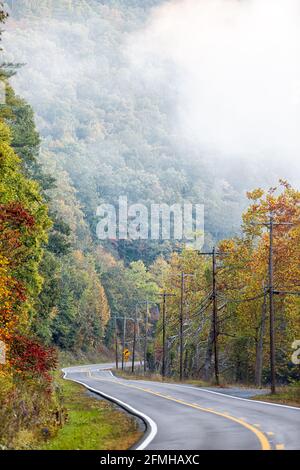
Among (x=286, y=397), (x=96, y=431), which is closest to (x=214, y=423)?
(x=96, y=431)

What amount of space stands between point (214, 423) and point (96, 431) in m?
3.80

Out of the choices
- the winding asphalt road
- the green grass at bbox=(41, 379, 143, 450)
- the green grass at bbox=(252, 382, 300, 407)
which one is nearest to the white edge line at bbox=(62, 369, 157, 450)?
the winding asphalt road

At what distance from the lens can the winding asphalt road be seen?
17453 mm

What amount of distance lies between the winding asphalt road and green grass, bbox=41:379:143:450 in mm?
594

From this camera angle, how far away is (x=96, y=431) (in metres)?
22.2

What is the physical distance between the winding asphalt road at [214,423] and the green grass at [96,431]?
0.59 meters

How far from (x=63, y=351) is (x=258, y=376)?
2547 inches

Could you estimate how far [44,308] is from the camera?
178ft

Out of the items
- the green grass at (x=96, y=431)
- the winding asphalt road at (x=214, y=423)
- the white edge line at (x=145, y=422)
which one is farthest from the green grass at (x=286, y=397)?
the green grass at (x=96, y=431)

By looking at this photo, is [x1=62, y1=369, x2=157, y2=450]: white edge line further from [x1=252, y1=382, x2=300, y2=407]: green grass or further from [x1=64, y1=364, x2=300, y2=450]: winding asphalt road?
[x1=252, y1=382, x2=300, y2=407]: green grass

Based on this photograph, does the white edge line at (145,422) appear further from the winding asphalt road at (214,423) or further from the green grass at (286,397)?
the green grass at (286,397)

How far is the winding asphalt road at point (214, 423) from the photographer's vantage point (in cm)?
1745
